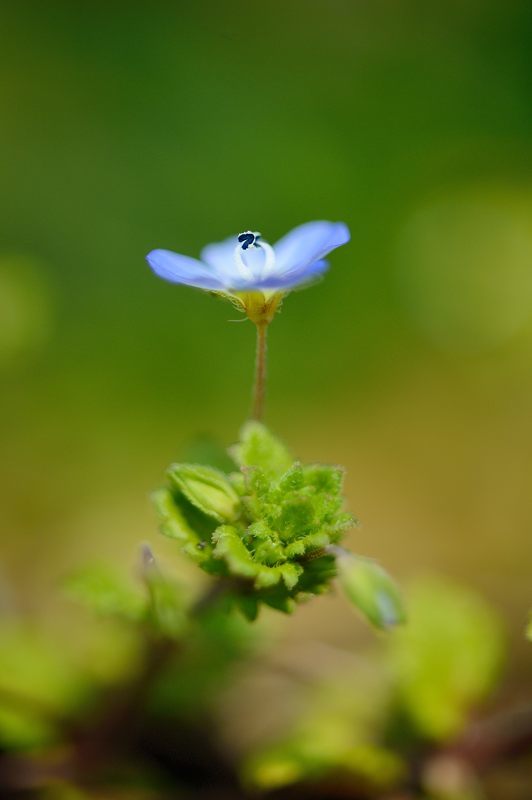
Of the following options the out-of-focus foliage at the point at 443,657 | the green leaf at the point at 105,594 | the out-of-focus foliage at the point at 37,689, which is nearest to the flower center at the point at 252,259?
the green leaf at the point at 105,594

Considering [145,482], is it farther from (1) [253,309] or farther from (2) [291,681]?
(1) [253,309]

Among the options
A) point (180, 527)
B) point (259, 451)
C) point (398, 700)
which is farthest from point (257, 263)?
point (398, 700)

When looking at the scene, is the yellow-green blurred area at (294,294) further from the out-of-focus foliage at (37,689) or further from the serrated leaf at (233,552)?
the serrated leaf at (233,552)

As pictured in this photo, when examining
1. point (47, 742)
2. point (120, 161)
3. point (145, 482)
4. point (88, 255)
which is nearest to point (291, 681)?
point (47, 742)

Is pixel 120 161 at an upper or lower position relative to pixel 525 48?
lower

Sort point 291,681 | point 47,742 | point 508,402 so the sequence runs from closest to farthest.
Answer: point 47,742 < point 291,681 < point 508,402

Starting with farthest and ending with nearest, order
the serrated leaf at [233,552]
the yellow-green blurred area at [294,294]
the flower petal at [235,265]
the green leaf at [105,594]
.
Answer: the yellow-green blurred area at [294,294], the green leaf at [105,594], the flower petal at [235,265], the serrated leaf at [233,552]

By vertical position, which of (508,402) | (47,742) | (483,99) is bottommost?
(47,742)
